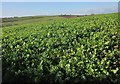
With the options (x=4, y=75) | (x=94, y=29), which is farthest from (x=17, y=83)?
(x=94, y=29)

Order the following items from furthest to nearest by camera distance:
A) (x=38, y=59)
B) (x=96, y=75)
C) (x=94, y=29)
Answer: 1. (x=94, y=29)
2. (x=38, y=59)
3. (x=96, y=75)

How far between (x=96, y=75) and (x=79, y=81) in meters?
0.66

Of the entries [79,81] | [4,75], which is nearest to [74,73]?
[79,81]

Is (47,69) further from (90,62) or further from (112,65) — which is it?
(112,65)

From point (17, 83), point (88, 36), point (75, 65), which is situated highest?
point (88, 36)

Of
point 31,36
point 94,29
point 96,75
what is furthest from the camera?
point 94,29

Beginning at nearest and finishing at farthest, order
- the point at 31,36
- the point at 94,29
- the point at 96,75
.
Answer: the point at 96,75
the point at 31,36
the point at 94,29

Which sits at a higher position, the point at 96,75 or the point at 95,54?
Answer: the point at 95,54

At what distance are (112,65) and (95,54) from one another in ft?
2.60

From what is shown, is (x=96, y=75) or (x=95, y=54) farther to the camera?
(x=95, y=54)

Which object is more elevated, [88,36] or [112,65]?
[88,36]

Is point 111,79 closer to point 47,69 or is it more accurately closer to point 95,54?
point 95,54

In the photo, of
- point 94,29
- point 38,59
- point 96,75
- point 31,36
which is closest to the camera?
point 96,75

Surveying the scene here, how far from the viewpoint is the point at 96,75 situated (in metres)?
9.36
